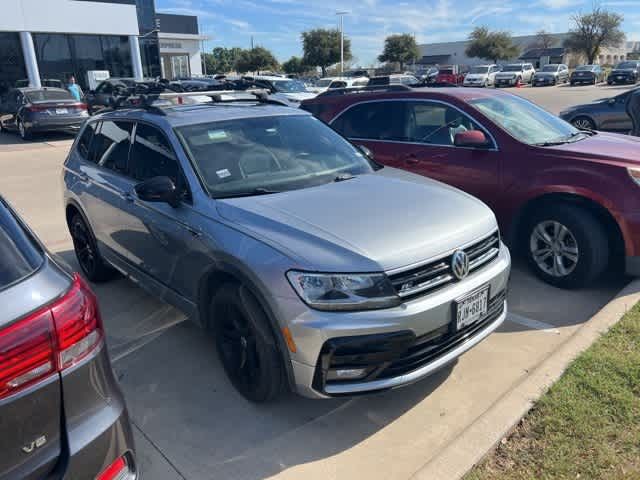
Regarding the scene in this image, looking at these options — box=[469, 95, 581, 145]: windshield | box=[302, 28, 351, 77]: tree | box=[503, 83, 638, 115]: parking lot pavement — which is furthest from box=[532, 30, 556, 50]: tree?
box=[469, 95, 581, 145]: windshield

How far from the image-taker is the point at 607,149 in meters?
4.73

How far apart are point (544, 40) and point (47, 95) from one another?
272 feet

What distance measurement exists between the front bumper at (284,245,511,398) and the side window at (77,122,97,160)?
334 cm

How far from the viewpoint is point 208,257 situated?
303 cm

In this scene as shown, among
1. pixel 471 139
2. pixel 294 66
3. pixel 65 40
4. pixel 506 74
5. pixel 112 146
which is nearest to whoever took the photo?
pixel 112 146

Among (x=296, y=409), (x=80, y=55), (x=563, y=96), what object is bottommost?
(x=563, y=96)

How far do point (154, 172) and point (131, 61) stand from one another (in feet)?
97.3

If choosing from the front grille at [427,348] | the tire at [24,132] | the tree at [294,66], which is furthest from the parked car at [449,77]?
the front grille at [427,348]

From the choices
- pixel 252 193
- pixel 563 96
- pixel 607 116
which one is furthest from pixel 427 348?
pixel 563 96

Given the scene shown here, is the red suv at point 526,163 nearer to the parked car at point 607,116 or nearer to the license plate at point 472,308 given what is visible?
the license plate at point 472,308

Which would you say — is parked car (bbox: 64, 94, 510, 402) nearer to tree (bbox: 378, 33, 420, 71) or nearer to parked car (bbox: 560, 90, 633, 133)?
parked car (bbox: 560, 90, 633, 133)

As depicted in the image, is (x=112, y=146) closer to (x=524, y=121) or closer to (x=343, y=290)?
(x=343, y=290)

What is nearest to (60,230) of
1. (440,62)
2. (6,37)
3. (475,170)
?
(475,170)

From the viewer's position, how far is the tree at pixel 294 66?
72.4 m
